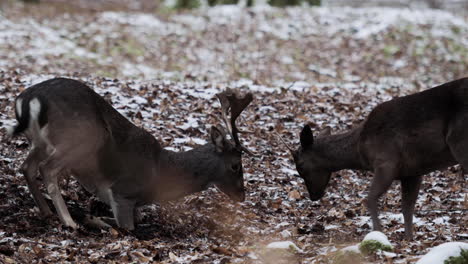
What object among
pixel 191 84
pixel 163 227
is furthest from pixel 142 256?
pixel 191 84

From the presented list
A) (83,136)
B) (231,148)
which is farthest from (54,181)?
(231,148)

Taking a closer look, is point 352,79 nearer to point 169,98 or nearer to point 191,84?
point 191,84

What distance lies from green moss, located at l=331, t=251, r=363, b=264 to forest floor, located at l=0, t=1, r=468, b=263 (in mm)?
Answer: 118

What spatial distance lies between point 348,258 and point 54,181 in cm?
314

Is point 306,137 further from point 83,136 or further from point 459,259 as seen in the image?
point 459,259

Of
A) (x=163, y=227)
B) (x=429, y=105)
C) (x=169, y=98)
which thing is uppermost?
(x=429, y=105)

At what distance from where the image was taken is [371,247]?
5777mm

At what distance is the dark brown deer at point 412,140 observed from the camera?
709cm

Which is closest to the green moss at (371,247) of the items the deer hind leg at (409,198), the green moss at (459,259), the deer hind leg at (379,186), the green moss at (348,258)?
the green moss at (348,258)

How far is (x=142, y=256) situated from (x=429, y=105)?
3335mm

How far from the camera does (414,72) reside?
734 inches

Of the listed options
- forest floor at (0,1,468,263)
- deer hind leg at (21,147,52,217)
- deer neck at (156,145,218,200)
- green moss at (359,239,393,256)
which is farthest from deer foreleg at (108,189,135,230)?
green moss at (359,239,393,256)

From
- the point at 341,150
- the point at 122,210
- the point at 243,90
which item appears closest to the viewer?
the point at 122,210

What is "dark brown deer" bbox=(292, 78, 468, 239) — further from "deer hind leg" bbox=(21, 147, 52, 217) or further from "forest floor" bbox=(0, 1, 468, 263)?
"deer hind leg" bbox=(21, 147, 52, 217)
